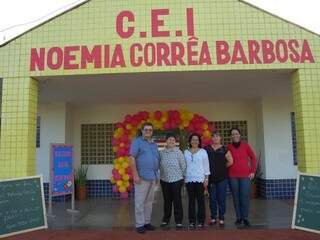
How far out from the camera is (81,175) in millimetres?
10594

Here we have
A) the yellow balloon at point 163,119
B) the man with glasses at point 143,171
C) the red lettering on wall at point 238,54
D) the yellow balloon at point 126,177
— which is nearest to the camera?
the man with glasses at point 143,171

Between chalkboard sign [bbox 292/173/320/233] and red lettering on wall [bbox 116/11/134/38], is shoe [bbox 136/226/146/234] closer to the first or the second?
chalkboard sign [bbox 292/173/320/233]

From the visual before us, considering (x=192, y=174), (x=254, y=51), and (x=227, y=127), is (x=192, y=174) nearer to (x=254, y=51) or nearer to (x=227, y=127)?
(x=254, y=51)

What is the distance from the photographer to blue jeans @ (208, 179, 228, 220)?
20.9 feet

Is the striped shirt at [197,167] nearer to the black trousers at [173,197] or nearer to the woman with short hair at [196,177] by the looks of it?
the woman with short hair at [196,177]

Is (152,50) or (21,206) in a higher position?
(152,50)

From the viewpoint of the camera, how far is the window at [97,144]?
1093cm

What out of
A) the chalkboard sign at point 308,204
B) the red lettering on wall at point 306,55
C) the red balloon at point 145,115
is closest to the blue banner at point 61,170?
the red balloon at point 145,115

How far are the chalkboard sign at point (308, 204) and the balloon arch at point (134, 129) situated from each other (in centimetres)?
460

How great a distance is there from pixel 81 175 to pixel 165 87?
3.92 m

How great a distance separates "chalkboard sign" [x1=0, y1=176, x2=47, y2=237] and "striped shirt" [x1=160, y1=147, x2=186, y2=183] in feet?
6.65

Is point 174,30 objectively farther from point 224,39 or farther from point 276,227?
point 276,227

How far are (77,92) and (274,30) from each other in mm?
4733

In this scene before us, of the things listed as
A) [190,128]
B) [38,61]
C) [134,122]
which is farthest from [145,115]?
[38,61]
